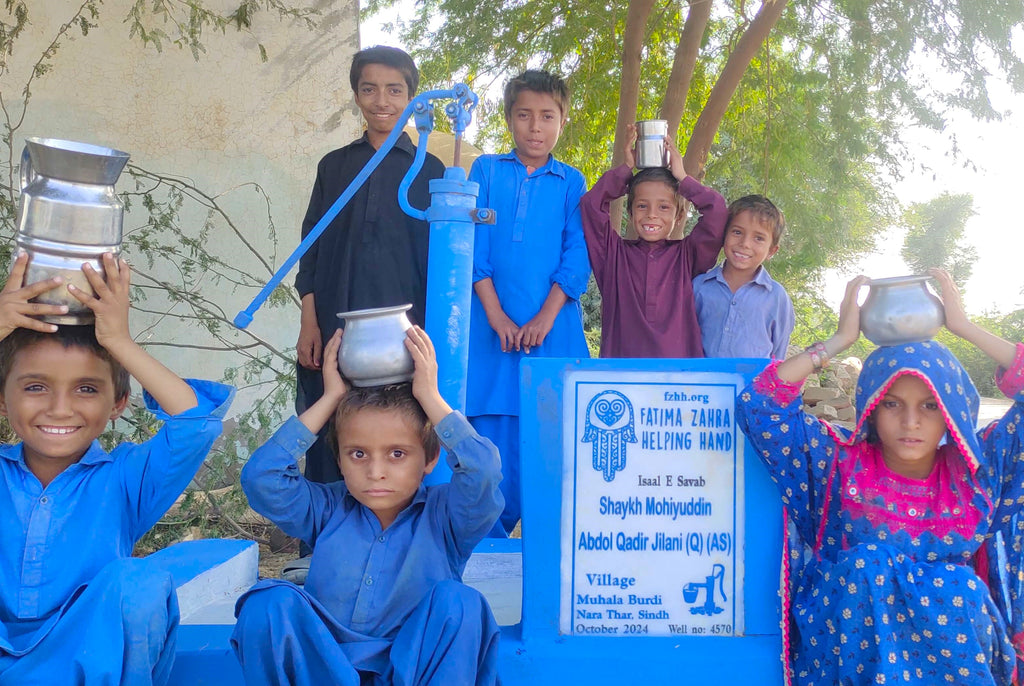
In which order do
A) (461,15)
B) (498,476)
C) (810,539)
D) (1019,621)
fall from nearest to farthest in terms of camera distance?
1. (498,476)
2. (1019,621)
3. (810,539)
4. (461,15)

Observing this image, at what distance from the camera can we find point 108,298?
2152mm

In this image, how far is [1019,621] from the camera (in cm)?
230

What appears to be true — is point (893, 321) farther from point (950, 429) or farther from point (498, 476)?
point (498, 476)

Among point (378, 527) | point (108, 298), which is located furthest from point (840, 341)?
point (108, 298)

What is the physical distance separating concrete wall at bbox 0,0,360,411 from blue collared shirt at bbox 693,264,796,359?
3.00 m

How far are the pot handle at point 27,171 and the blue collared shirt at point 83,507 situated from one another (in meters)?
0.57

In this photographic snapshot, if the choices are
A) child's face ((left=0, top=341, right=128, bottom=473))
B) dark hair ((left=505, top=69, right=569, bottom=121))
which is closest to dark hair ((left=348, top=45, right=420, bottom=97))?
dark hair ((left=505, top=69, right=569, bottom=121))

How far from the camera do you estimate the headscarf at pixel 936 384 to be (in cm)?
224

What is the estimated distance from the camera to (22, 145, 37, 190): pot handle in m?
2.12

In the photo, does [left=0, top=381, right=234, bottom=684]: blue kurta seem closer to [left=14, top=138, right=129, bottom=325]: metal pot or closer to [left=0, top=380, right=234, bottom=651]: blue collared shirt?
[left=0, top=380, right=234, bottom=651]: blue collared shirt

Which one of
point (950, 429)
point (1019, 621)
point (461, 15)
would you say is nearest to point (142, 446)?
point (950, 429)

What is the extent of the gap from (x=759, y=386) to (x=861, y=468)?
0.33 metres

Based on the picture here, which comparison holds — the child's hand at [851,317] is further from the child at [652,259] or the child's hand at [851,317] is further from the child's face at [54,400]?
the child's face at [54,400]

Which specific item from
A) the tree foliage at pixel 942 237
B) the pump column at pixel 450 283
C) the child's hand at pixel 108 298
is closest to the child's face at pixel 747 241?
the pump column at pixel 450 283
